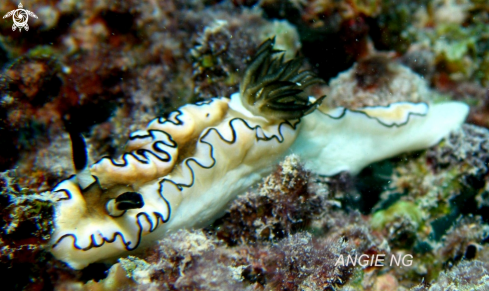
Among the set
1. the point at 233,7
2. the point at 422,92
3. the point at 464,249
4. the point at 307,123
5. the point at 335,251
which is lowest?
the point at 464,249

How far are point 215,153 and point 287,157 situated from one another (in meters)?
0.65

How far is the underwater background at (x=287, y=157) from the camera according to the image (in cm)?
223

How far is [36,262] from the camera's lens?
2090 millimetres

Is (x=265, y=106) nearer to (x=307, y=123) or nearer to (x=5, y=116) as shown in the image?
(x=307, y=123)

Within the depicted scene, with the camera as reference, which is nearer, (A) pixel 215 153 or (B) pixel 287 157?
(A) pixel 215 153

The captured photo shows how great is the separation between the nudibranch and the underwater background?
0.15 meters

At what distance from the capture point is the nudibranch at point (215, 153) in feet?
7.48

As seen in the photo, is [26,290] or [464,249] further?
[464,249]

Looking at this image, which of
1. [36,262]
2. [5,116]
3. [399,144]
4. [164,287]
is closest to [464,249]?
[399,144]

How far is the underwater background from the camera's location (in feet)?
7.32

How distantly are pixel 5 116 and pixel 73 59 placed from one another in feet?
3.82

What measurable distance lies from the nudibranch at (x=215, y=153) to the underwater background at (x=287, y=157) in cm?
15

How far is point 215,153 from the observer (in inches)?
108

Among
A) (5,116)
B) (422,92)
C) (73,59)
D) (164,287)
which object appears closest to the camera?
(164,287)
